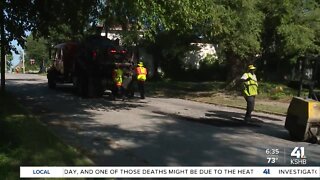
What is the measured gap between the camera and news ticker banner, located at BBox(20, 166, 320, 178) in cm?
739

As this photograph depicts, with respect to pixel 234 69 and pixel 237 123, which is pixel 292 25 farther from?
pixel 237 123

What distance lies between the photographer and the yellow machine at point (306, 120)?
11.9 m

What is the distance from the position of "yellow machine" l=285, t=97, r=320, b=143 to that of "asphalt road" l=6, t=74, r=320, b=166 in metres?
0.26

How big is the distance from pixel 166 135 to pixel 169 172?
444 cm

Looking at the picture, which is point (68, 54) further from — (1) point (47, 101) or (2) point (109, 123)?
(2) point (109, 123)

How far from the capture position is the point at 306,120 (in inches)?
471

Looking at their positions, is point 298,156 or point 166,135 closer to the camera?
point 298,156

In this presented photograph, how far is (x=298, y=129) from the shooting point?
1222cm

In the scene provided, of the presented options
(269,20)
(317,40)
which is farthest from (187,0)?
(317,40)

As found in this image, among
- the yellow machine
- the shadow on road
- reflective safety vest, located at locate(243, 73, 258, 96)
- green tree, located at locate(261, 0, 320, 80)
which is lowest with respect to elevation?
the shadow on road

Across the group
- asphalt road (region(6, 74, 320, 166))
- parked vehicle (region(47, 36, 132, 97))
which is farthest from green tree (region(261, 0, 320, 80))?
parked vehicle (region(47, 36, 132, 97))

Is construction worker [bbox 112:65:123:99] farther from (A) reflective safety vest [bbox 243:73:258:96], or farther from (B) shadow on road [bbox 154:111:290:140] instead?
(A) reflective safety vest [bbox 243:73:258:96]

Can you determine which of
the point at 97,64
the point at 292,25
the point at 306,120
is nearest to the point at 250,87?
the point at 306,120

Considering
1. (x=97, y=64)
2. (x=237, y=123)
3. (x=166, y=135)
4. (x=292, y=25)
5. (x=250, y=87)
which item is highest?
(x=292, y=25)
